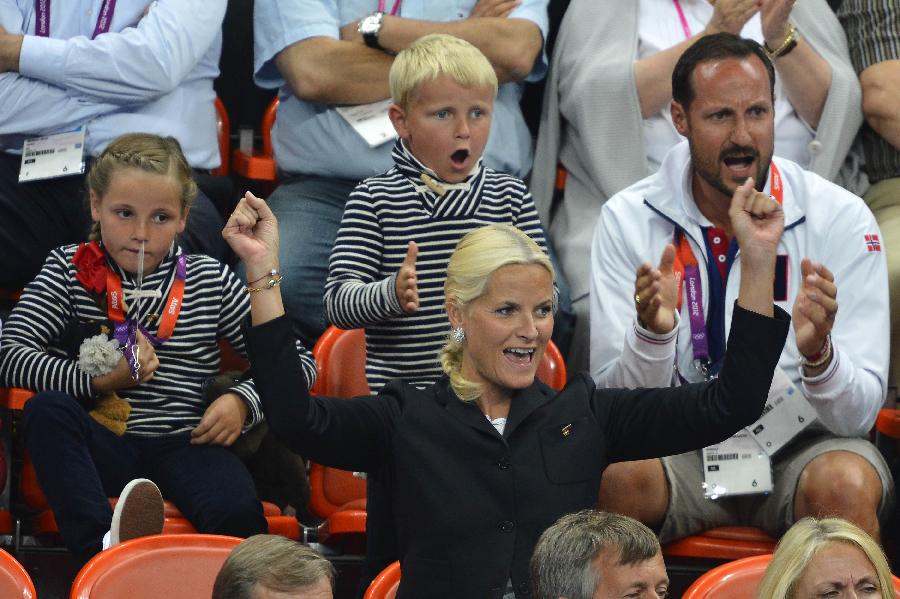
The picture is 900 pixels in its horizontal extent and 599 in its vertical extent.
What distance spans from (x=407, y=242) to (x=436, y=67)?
1.41 ft

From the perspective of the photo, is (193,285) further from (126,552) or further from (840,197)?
(840,197)

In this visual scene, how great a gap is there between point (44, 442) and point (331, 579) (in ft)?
3.56

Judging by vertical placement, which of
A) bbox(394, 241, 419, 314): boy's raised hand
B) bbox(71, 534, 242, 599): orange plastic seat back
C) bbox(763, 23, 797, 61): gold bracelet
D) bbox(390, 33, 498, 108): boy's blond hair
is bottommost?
bbox(71, 534, 242, 599): orange plastic seat back

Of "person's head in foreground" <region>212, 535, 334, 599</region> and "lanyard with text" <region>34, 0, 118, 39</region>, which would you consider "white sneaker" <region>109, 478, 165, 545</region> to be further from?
"lanyard with text" <region>34, 0, 118, 39</region>

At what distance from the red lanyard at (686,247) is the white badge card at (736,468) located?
0.36m

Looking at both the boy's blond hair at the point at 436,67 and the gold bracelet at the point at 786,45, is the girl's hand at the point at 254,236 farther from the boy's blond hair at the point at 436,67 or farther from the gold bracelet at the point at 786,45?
the gold bracelet at the point at 786,45

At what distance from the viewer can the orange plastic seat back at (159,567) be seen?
2.80 metres

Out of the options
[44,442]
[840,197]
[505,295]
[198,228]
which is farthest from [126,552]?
[840,197]

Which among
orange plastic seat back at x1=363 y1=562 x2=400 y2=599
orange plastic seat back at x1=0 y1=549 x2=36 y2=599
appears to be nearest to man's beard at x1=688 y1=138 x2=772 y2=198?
orange plastic seat back at x1=363 y1=562 x2=400 y2=599

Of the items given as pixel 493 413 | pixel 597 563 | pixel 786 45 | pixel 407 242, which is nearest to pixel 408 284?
pixel 493 413

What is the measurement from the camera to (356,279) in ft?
11.4

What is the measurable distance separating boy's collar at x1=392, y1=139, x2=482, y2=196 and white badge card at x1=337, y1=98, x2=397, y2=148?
678mm

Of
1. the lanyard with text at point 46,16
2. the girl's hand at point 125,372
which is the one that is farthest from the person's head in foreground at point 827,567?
the lanyard with text at point 46,16

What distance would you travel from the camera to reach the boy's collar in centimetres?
358
